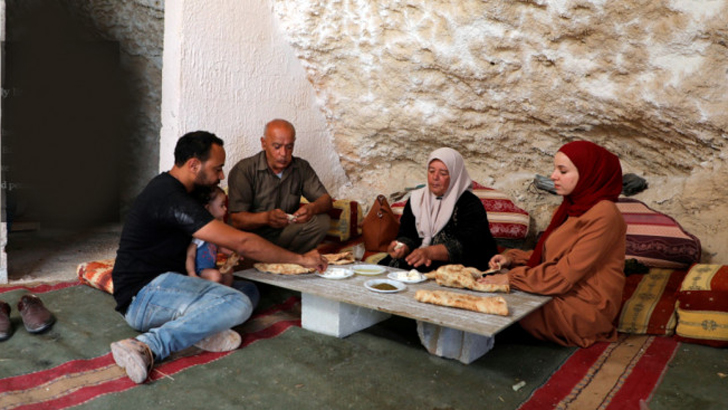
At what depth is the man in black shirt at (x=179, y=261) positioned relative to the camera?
266 centimetres

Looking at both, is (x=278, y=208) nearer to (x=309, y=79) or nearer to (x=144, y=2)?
(x=309, y=79)

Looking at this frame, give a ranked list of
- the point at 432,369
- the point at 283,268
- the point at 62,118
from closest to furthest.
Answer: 1. the point at 432,369
2. the point at 283,268
3. the point at 62,118

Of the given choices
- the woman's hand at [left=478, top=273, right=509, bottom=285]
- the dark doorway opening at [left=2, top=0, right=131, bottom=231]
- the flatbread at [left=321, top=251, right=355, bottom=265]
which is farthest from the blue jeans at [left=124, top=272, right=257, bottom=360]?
the dark doorway opening at [left=2, top=0, right=131, bottom=231]

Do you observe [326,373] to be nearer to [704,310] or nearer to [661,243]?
[704,310]

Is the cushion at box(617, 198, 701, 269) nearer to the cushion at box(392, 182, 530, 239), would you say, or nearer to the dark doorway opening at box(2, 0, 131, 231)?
the cushion at box(392, 182, 530, 239)

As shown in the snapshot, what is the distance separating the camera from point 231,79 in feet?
15.5

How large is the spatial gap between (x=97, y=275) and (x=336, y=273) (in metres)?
1.87

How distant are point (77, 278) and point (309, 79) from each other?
2.88m

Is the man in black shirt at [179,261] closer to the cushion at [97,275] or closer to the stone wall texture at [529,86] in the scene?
the cushion at [97,275]

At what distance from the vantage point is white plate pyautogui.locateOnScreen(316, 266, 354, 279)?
120 inches

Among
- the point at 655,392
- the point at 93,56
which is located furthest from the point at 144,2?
the point at 655,392

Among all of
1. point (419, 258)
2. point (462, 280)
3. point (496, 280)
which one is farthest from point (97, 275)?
point (496, 280)

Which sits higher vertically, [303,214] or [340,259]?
[303,214]

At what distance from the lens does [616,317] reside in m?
3.25
